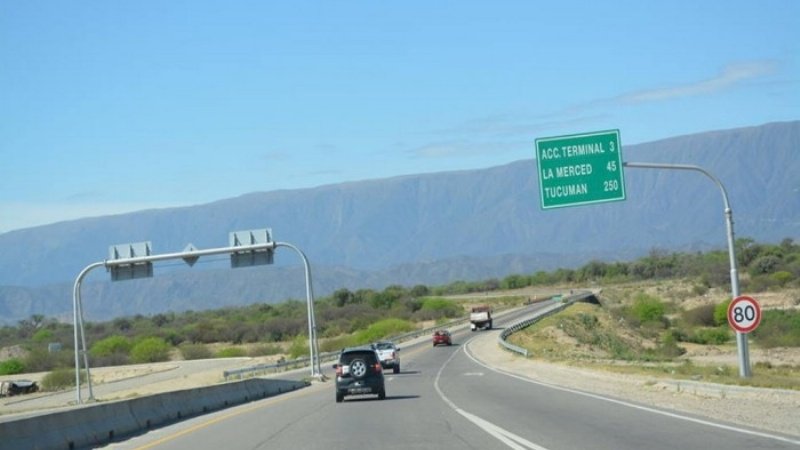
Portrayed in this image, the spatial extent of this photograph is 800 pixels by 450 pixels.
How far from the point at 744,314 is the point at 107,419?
15868mm

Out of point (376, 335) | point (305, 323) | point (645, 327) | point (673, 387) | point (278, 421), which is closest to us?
point (278, 421)

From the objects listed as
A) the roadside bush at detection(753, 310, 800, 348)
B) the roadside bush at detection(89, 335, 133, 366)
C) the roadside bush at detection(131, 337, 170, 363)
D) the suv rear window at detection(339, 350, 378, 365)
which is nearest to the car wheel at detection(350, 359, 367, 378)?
the suv rear window at detection(339, 350, 378, 365)

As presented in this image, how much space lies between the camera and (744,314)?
29.9 meters

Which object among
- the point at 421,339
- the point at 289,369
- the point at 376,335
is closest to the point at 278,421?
the point at 289,369

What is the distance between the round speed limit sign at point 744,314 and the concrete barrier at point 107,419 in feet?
48.5

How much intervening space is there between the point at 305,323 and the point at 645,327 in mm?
44960

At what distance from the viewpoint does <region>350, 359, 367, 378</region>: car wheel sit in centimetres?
3441

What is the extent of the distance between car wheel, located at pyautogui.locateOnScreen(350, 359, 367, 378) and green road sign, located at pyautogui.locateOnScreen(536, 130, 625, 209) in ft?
24.3

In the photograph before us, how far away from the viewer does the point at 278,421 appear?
27.8 meters

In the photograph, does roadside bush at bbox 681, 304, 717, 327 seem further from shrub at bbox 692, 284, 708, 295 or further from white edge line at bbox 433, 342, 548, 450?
white edge line at bbox 433, 342, 548, 450

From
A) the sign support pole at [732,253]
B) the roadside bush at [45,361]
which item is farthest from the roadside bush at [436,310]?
the sign support pole at [732,253]

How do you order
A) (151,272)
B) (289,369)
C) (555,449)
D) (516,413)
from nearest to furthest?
(555,449) < (516,413) < (151,272) < (289,369)

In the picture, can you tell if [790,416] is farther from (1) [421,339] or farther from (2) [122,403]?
(1) [421,339]

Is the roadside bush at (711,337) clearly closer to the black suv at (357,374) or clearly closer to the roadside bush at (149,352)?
the roadside bush at (149,352)
